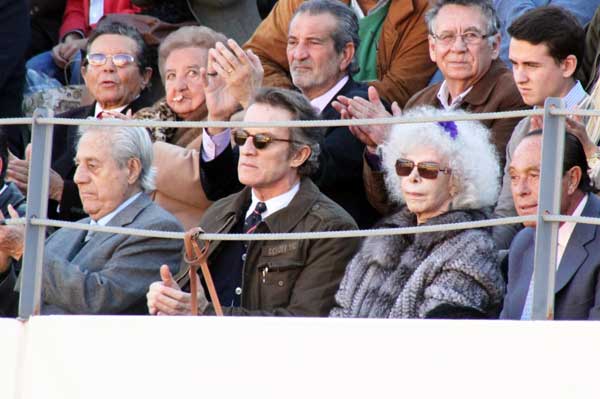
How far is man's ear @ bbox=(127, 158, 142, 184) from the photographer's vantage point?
6.10 metres

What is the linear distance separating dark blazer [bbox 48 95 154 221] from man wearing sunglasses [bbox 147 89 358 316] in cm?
109

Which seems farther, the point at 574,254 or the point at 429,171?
the point at 429,171

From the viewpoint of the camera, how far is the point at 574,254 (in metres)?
4.95

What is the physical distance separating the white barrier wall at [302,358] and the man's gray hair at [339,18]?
7.45 ft

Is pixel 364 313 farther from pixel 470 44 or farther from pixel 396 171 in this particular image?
pixel 470 44

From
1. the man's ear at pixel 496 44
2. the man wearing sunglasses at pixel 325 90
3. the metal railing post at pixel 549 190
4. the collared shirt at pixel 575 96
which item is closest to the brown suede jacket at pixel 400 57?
the man wearing sunglasses at pixel 325 90

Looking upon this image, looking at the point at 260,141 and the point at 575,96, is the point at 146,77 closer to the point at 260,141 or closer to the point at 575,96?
the point at 260,141

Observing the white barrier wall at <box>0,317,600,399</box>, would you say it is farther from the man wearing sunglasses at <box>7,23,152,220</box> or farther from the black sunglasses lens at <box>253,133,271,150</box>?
the man wearing sunglasses at <box>7,23,152,220</box>

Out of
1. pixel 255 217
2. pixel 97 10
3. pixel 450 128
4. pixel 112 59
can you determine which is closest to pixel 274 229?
pixel 255 217

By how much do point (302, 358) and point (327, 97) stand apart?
7.21 ft

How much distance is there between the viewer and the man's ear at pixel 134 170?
6.10 metres

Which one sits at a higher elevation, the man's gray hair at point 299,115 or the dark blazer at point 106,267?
the man's gray hair at point 299,115

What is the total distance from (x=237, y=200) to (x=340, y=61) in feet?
3.86

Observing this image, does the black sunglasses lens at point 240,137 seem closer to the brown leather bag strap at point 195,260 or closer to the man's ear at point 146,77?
the brown leather bag strap at point 195,260
